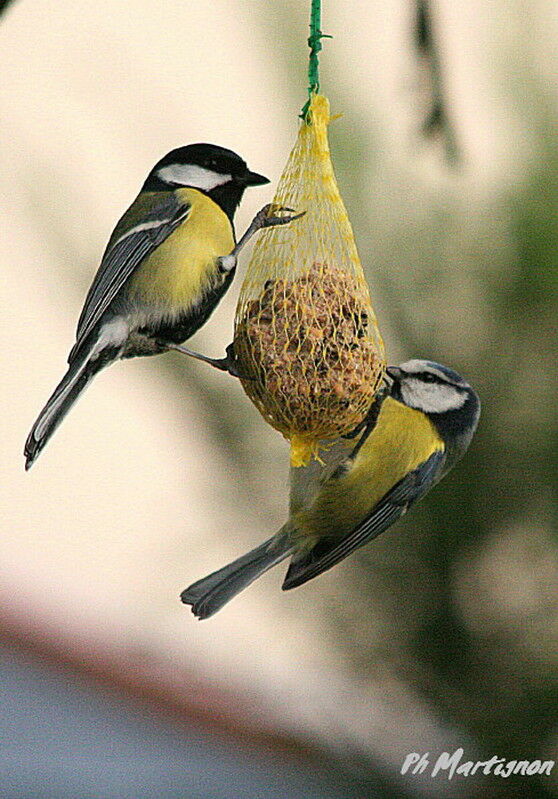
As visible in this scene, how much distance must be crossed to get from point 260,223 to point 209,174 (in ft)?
0.55

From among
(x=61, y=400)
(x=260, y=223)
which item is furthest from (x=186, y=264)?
(x=61, y=400)

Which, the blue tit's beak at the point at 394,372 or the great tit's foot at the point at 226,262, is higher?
the great tit's foot at the point at 226,262

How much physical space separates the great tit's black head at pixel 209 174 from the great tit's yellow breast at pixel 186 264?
0.03m

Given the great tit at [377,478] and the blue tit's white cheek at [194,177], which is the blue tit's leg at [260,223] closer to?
the blue tit's white cheek at [194,177]

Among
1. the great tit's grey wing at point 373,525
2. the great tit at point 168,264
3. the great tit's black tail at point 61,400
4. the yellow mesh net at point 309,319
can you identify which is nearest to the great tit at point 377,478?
the great tit's grey wing at point 373,525

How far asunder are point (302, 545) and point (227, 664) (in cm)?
167

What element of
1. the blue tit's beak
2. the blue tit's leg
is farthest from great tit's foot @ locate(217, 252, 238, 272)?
the blue tit's beak

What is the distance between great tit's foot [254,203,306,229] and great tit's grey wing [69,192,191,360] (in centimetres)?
13

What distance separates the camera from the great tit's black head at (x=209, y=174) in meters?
1.60

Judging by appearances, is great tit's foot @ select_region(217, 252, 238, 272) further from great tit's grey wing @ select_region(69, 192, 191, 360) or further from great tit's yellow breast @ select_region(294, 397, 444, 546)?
great tit's yellow breast @ select_region(294, 397, 444, 546)

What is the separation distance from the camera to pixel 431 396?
1.82m

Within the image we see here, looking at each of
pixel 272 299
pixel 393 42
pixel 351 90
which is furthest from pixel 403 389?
pixel 393 42

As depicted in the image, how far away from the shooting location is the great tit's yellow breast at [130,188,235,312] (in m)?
1.54

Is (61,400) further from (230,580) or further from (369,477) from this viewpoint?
(369,477)
